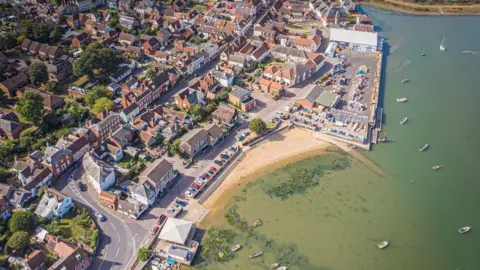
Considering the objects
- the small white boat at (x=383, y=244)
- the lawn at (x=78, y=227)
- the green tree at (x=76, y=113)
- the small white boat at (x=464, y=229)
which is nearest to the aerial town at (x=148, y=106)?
the lawn at (x=78, y=227)

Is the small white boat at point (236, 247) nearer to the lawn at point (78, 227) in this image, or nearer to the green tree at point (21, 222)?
the lawn at point (78, 227)

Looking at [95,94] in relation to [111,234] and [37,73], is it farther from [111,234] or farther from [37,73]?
[111,234]

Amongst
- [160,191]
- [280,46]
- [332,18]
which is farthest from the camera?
[332,18]

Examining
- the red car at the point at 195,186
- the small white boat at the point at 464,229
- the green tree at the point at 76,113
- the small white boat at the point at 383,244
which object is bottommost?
the small white boat at the point at 383,244

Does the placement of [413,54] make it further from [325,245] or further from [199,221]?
[199,221]

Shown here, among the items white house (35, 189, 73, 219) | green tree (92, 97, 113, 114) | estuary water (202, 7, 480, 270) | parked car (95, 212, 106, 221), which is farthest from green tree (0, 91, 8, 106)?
estuary water (202, 7, 480, 270)

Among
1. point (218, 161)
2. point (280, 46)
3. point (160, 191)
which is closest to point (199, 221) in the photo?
point (160, 191)
